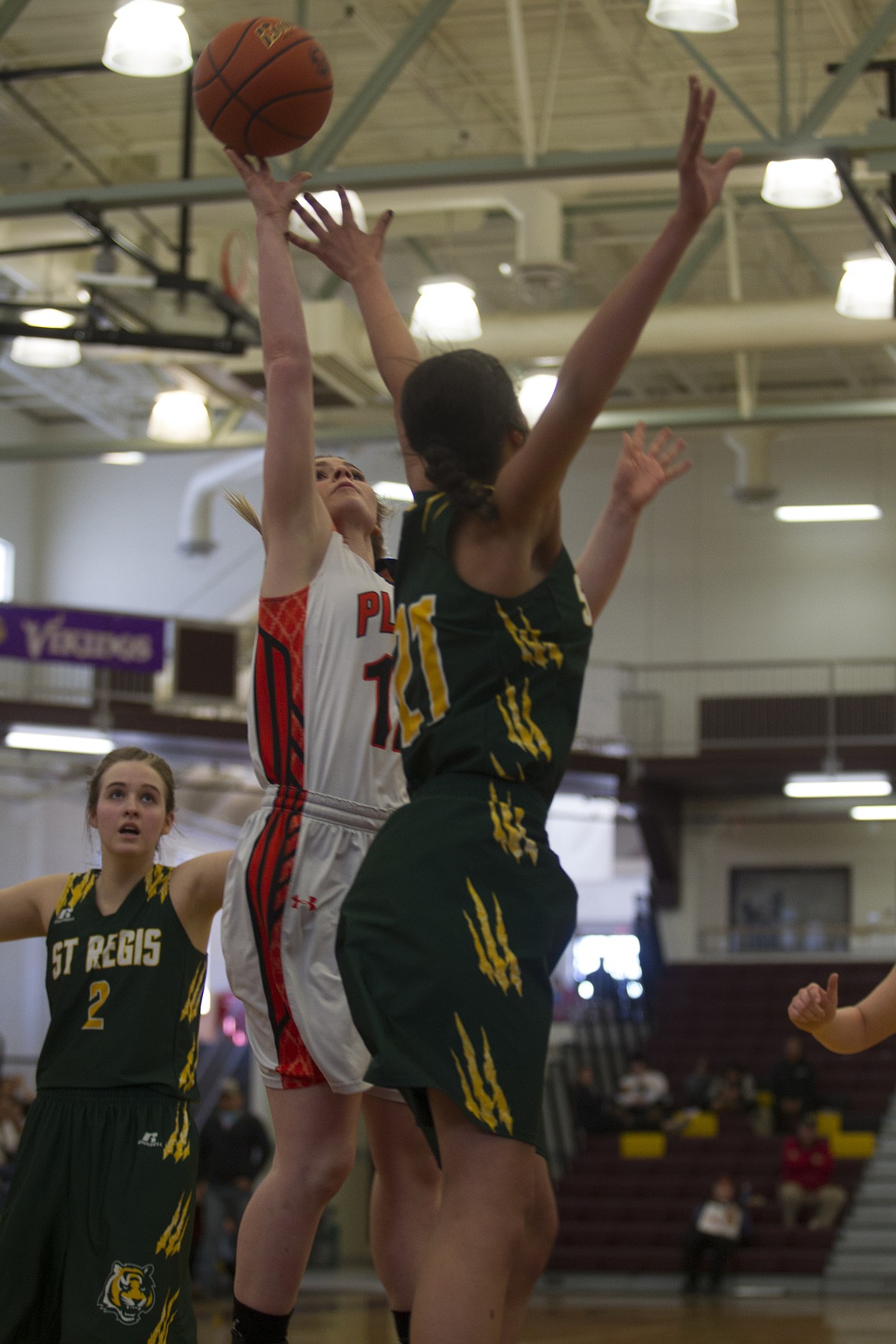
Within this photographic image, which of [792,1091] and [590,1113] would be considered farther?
[590,1113]

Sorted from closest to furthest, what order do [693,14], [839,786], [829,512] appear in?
[693,14] → [839,786] → [829,512]

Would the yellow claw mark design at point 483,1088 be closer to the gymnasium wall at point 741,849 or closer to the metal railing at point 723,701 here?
the metal railing at point 723,701

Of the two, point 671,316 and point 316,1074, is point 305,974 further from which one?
point 671,316

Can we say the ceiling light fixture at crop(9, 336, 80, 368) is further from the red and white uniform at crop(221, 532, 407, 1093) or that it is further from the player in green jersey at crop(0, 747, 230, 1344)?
the red and white uniform at crop(221, 532, 407, 1093)

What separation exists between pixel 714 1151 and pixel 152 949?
593 inches

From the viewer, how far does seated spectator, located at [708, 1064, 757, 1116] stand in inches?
720

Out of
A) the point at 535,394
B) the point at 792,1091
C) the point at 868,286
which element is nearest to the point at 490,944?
the point at 535,394

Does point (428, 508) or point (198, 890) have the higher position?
point (428, 508)

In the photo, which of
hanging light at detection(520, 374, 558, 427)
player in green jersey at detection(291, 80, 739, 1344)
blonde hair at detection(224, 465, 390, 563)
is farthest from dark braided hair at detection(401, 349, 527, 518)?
hanging light at detection(520, 374, 558, 427)

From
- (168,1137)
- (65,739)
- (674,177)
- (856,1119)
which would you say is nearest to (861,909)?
(856,1119)

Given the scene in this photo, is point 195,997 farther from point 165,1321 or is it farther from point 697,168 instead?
point 697,168

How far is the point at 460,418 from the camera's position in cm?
243

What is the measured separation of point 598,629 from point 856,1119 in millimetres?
8366

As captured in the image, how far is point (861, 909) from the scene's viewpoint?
22.4m
